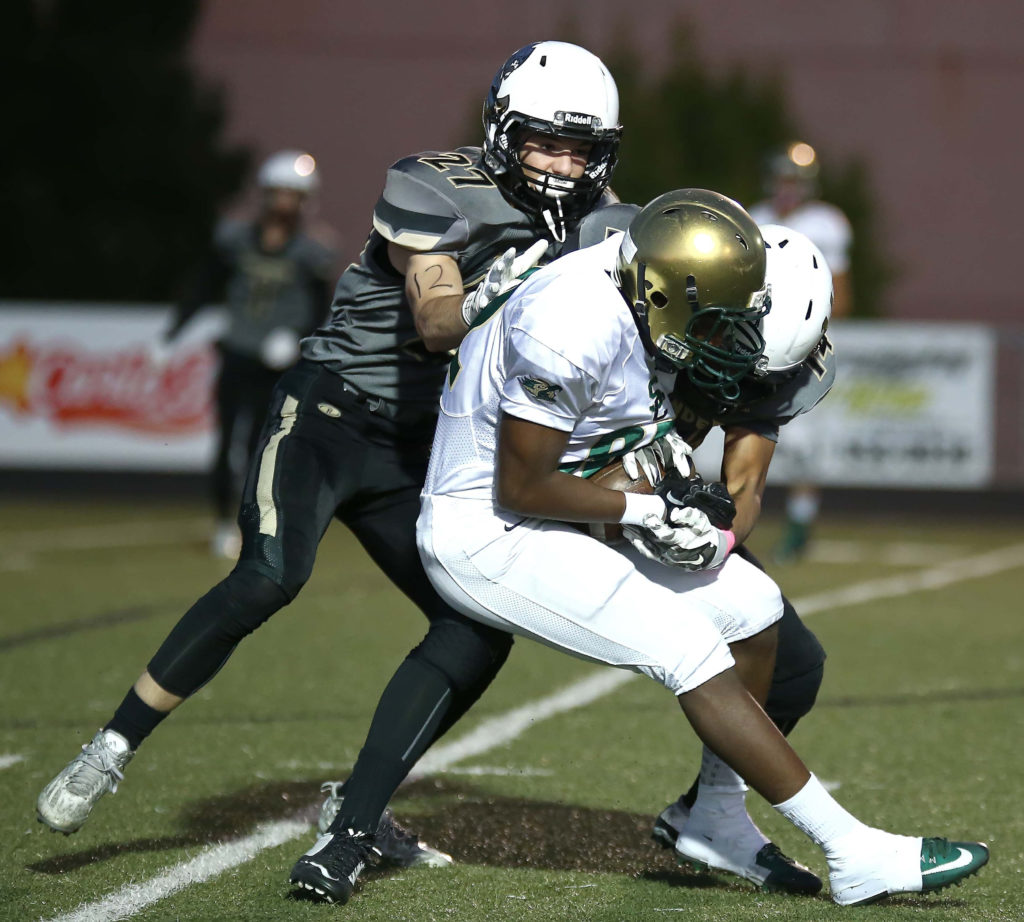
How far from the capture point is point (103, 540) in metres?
9.93

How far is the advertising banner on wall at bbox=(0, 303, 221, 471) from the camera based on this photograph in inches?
474

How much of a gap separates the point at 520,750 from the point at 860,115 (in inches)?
540

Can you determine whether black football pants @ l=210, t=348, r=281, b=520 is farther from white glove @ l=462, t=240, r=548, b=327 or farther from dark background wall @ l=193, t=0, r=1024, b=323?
dark background wall @ l=193, t=0, r=1024, b=323

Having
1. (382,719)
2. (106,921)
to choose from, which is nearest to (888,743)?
(382,719)

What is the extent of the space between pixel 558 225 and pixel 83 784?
157 centimetres

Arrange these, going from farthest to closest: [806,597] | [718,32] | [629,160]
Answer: [718,32] → [629,160] → [806,597]

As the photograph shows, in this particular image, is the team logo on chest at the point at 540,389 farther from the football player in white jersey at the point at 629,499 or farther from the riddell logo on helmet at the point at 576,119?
the riddell logo on helmet at the point at 576,119

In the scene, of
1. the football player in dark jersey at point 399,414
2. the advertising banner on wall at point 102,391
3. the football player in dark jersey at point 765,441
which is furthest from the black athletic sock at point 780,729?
the advertising banner on wall at point 102,391

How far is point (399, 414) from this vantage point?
3.80 m

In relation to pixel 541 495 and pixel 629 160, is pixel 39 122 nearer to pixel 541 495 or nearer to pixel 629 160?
pixel 629 160

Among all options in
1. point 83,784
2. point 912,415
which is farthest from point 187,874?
point 912,415

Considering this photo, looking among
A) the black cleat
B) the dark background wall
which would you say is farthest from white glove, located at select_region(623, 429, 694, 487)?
the dark background wall

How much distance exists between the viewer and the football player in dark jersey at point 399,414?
333cm

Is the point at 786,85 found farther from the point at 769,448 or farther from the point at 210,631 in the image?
the point at 210,631
